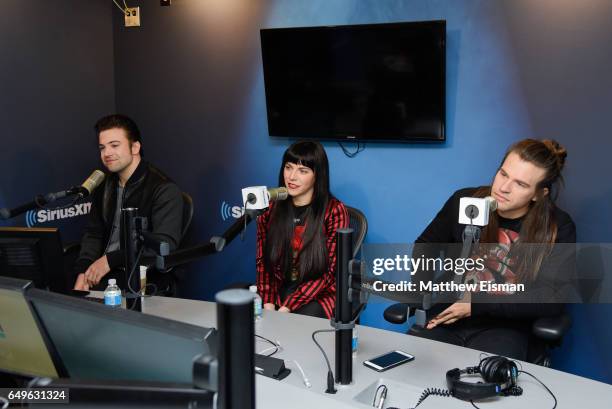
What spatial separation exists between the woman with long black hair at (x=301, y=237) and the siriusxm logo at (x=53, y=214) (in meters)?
1.61

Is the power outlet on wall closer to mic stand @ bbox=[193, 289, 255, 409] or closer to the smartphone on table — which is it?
the smartphone on table

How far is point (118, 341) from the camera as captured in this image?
989 millimetres

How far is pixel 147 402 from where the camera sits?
2.49ft

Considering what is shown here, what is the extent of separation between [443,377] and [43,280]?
1.23 meters

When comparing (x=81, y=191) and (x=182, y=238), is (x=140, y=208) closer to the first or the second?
(x=182, y=238)

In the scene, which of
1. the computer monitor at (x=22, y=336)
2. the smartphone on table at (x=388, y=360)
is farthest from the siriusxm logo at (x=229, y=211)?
the computer monitor at (x=22, y=336)

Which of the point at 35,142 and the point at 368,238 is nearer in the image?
the point at 368,238

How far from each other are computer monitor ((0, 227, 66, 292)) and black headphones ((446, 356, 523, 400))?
1.21 m

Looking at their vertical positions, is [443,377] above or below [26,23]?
below

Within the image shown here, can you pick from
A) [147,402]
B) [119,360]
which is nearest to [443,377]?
[119,360]

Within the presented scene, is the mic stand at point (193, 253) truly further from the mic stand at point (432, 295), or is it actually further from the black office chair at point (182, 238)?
the black office chair at point (182, 238)

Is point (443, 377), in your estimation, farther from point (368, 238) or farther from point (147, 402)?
point (368, 238)

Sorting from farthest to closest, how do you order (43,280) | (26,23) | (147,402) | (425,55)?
1. (26,23)
2. (425,55)
3. (43,280)
4. (147,402)

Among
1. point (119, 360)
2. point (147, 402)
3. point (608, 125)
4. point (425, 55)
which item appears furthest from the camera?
point (425, 55)
